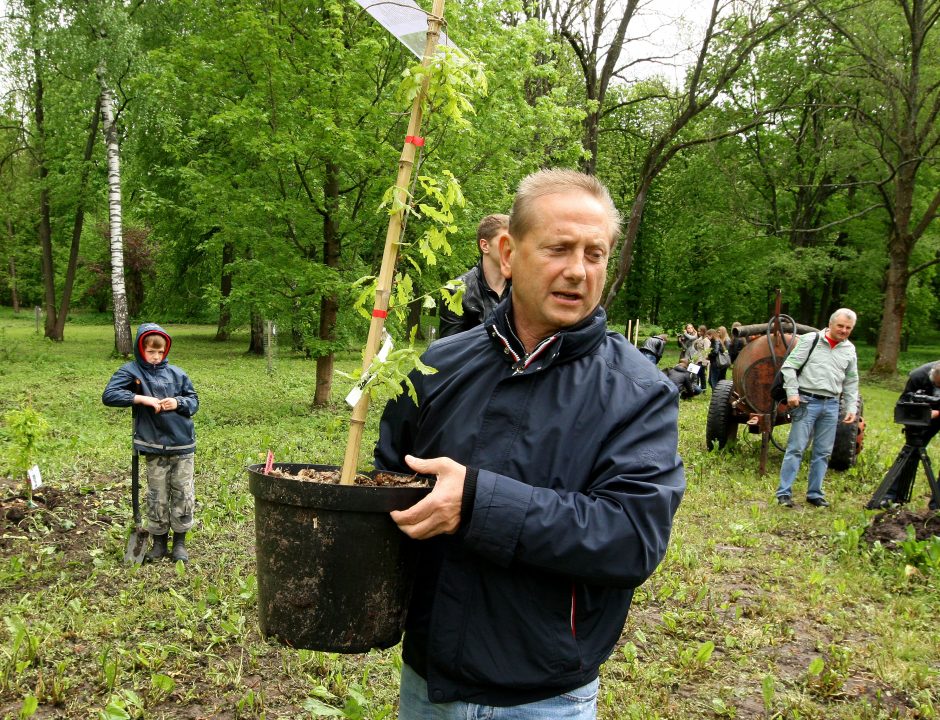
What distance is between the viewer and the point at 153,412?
541 centimetres

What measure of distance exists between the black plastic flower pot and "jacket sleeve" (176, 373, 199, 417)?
156 inches

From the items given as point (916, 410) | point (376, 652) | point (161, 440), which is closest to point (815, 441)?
point (916, 410)

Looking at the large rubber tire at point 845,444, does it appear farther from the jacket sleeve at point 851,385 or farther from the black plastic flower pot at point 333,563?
the black plastic flower pot at point 333,563

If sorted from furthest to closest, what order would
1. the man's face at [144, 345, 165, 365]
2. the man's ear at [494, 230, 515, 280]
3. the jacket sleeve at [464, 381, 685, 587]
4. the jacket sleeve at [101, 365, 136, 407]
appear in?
the man's face at [144, 345, 165, 365] → the jacket sleeve at [101, 365, 136, 407] → the man's ear at [494, 230, 515, 280] → the jacket sleeve at [464, 381, 685, 587]

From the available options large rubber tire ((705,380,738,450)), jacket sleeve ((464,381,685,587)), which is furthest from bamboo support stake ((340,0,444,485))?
large rubber tire ((705,380,738,450))

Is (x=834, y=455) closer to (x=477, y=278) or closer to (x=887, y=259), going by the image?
(x=477, y=278)

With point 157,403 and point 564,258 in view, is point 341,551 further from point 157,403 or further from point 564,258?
point 157,403

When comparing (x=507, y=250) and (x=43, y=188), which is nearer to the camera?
(x=507, y=250)

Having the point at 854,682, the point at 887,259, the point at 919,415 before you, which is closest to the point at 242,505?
the point at 854,682

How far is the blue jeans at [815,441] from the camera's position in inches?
312

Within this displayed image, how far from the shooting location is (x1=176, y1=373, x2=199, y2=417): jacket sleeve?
5.46 m

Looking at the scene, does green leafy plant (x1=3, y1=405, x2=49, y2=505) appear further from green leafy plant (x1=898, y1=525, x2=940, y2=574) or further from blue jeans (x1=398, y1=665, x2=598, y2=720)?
green leafy plant (x1=898, y1=525, x2=940, y2=574)

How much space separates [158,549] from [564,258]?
4810mm

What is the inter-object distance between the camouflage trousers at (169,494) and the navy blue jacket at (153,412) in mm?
97
